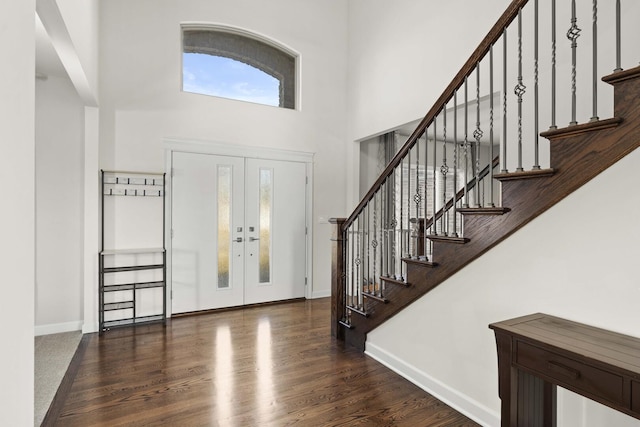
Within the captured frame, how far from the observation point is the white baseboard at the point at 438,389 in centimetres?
222

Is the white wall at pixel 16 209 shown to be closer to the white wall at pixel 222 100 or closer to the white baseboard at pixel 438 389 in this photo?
the white baseboard at pixel 438 389

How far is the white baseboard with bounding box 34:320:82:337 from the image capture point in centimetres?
385

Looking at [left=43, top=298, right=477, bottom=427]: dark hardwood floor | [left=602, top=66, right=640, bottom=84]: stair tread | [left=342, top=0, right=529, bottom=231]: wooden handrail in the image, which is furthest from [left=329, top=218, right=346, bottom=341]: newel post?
[left=602, top=66, right=640, bottom=84]: stair tread

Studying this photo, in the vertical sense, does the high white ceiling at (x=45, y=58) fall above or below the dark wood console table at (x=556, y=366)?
above

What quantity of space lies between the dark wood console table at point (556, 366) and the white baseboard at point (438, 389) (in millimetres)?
446

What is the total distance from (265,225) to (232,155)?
1.08m

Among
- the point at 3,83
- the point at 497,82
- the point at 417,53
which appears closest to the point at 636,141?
the point at 497,82

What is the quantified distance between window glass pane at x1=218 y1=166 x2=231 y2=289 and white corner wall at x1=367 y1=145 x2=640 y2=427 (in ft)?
9.28

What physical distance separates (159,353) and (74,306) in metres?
1.43

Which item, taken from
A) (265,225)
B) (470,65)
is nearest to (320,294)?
(265,225)

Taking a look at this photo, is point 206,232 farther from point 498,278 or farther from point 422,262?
Answer: point 498,278

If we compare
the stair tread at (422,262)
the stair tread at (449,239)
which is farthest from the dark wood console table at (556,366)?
the stair tread at (422,262)

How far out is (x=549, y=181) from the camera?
185 cm

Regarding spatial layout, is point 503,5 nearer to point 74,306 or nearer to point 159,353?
point 159,353
